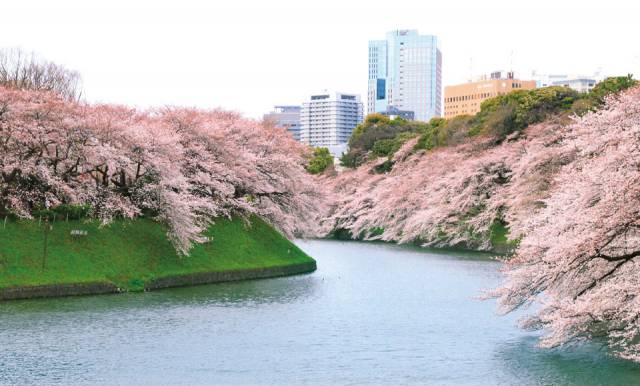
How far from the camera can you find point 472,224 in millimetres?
71312

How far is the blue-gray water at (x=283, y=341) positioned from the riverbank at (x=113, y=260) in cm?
119

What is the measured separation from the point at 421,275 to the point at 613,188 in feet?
84.1

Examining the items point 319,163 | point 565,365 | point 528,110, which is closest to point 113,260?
point 565,365

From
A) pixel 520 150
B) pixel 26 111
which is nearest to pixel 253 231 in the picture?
pixel 26 111

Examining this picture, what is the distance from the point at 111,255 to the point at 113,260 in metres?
0.36

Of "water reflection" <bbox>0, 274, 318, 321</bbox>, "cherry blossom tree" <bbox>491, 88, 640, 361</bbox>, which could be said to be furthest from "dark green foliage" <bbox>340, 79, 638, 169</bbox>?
"cherry blossom tree" <bbox>491, 88, 640, 361</bbox>

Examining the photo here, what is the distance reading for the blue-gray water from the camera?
24.5m

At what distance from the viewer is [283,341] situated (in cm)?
2942

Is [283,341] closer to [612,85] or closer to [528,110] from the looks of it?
[612,85]

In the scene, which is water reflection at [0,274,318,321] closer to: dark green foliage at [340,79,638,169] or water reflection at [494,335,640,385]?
water reflection at [494,335,640,385]

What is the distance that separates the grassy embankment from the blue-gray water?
1.71m

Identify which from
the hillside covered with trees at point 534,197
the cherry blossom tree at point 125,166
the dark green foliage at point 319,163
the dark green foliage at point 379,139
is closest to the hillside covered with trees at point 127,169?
the cherry blossom tree at point 125,166

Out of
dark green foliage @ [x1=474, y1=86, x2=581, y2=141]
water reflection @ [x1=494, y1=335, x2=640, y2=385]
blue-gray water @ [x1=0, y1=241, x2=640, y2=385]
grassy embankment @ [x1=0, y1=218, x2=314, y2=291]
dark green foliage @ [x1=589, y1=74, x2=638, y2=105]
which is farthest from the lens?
dark green foliage @ [x1=474, y1=86, x2=581, y2=141]

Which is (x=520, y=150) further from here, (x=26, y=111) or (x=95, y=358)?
(x=95, y=358)
